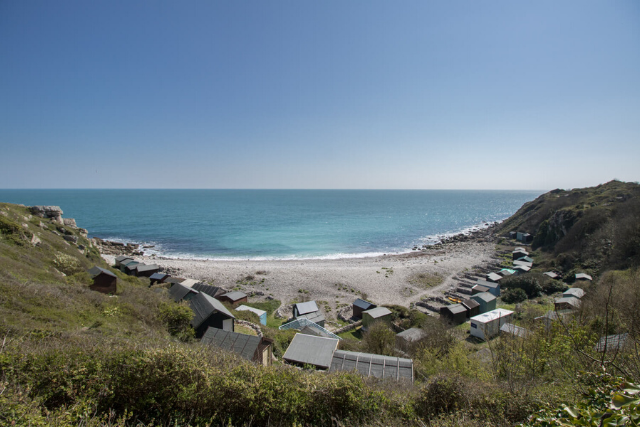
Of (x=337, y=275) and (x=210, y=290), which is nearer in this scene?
(x=210, y=290)

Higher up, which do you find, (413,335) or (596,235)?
(596,235)

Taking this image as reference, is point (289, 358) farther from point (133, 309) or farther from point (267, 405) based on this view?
point (133, 309)

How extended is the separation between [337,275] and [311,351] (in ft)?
94.2

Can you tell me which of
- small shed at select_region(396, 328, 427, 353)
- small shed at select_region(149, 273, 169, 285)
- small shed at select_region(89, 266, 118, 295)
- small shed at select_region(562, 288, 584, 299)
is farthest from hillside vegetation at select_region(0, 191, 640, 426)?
small shed at select_region(149, 273, 169, 285)

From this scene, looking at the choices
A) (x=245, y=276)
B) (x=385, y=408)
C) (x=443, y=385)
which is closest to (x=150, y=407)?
(x=385, y=408)

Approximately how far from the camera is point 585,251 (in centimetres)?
3931

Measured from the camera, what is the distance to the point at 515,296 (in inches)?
1261

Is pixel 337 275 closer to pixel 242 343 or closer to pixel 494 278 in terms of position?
pixel 494 278

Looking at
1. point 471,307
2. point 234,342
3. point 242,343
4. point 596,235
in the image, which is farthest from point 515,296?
point 234,342

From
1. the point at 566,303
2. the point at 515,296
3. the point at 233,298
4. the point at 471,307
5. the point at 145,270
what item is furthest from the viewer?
the point at 145,270

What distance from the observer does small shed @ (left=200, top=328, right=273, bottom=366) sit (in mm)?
13672

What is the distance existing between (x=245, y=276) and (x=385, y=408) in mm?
38106

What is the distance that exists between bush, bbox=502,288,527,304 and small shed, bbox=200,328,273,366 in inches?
1222

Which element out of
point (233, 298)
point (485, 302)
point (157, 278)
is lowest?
point (233, 298)
